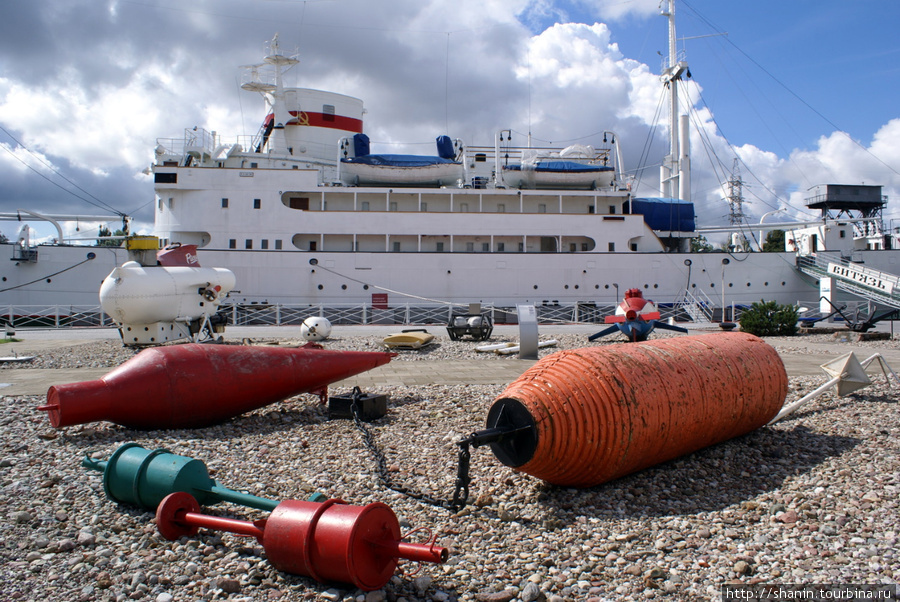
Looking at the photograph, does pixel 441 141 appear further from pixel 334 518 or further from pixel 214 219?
pixel 334 518

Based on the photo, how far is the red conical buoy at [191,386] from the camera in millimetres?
5445

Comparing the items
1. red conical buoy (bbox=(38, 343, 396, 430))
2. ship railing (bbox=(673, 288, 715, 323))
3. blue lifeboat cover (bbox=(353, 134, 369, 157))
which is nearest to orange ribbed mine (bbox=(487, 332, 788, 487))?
red conical buoy (bbox=(38, 343, 396, 430))

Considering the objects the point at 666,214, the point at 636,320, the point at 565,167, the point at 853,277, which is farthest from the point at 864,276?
the point at 636,320

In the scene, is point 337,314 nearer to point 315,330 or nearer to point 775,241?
point 315,330

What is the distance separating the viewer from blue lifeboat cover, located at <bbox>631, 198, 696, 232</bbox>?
1118 inches

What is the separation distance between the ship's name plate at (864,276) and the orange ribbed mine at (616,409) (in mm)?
23531

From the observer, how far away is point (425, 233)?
26.0m

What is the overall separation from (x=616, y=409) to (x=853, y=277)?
86.8 feet

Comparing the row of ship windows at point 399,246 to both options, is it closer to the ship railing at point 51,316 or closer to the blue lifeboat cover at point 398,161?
the blue lifeboat cover at point 398,161

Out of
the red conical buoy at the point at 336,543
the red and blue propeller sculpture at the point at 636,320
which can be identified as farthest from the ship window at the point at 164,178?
the red conical buoy at the point at 336,543

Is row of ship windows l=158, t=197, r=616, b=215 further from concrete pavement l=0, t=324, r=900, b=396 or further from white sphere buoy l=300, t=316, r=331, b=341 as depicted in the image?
white sphere buoy l=300, t=316, r=331, b=341

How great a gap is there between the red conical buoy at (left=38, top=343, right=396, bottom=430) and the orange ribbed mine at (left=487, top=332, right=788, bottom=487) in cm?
342

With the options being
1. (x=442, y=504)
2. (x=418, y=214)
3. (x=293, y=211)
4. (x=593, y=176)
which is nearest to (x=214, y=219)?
(x=293, y=211)

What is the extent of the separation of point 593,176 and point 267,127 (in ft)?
55.8
